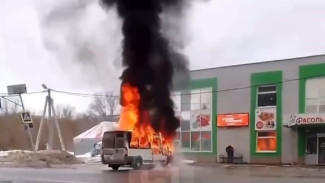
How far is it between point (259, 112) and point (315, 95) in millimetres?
4656

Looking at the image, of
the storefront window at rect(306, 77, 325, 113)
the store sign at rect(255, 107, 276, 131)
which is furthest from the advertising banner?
the storefront window at rect(306, 77, 325, 113)

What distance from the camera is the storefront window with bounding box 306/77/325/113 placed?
121ft

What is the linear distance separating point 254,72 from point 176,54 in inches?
762

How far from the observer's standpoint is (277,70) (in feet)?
129

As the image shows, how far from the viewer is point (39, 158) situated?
1548 inches

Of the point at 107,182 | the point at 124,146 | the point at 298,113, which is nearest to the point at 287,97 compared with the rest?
the point at 298,113

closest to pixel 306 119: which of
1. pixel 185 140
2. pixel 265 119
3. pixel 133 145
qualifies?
pixel 265 119

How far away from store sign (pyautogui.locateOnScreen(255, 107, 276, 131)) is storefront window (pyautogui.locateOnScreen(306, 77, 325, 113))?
114 inches

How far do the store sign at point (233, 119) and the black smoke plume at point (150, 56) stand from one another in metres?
18.0

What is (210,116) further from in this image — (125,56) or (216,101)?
(125,56)

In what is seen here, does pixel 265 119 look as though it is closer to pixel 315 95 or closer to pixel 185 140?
pixel 315 95

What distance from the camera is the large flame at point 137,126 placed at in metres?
22.7

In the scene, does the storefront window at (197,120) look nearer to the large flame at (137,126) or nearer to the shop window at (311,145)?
the shop window at (311,145)

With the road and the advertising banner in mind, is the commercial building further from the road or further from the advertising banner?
the road
